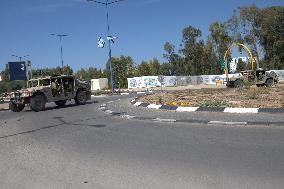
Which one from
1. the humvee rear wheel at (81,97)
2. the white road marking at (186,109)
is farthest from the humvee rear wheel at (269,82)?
the white road marking at (186,109)

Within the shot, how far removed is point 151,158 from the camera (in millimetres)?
7172

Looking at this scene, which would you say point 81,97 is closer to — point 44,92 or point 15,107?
point 44,92

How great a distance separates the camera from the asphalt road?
223 inches

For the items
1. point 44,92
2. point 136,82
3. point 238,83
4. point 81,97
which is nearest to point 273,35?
point 136,82

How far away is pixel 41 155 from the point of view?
827 cm

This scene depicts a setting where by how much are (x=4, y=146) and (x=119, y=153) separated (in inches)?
139

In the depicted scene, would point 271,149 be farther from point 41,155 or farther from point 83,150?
point 41,155

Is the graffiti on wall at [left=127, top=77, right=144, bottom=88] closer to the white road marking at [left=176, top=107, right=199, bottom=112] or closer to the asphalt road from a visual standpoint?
the white road marking at [left=176, top=107, right=199, bottom=112]

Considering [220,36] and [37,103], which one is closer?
[37,103]

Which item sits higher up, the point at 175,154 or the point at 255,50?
the point at 255,50

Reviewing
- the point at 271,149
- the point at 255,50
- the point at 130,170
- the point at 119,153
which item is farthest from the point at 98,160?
the point at 255,50

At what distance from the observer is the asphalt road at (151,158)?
5652 mm

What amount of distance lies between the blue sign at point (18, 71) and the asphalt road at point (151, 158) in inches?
2111

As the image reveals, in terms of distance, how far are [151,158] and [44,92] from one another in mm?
17566
